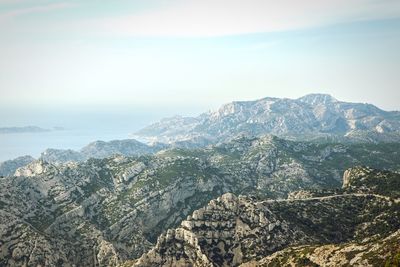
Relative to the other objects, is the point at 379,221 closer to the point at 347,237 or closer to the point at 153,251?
the point at 347,237

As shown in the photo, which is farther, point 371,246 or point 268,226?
point 268,226

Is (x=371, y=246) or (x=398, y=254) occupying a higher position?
(x=398, y=254)

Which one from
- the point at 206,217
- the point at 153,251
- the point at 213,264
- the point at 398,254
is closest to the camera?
the point at 398,254

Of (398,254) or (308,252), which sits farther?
(308,252)

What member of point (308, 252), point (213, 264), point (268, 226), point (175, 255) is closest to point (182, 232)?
point (175, 255)

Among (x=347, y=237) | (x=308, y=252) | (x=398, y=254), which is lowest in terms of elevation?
(x=347, y=237)

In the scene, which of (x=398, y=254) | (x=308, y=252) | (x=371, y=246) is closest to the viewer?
(x=398, y=254)

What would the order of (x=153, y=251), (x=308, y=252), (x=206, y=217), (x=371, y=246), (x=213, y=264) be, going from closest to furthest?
(x=371, y=246) → (x=308, y=252) → (x=213, y=264) → (x=153, y=251) → (x=206, y=217)

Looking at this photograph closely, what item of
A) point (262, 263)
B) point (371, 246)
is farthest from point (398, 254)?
point (262, 263)

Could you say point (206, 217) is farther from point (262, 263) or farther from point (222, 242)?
point (262, 263)
